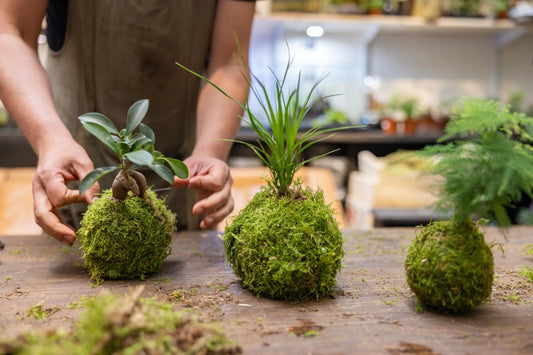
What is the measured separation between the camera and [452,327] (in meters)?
0.70

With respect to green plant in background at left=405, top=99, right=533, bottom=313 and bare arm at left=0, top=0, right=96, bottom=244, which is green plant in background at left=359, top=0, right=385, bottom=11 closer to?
bare arm at left=0, top=0, right=96, bottom=244

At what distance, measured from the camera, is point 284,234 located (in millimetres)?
795

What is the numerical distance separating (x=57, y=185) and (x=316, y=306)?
56 centimetres

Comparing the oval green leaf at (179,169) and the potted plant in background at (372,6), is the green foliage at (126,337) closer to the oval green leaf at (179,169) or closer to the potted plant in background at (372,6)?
the oval green leaf at (179,169)

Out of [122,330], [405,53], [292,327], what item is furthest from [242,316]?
[405,53]

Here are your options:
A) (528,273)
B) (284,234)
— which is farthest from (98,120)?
(528,273)

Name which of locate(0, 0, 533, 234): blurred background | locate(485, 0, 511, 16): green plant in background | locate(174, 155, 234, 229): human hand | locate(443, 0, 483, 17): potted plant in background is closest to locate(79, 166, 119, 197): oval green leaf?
locate(174, 155, 234, 229): human hand

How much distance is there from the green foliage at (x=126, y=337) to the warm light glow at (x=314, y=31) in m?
4.03

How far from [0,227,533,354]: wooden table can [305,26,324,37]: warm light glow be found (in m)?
3.52

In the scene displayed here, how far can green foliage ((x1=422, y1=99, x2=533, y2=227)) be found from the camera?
0.69m

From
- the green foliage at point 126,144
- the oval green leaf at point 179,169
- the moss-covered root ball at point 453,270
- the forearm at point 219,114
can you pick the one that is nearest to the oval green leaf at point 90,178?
the green foliage at point 126,144

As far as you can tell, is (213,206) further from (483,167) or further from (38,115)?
(483,167)

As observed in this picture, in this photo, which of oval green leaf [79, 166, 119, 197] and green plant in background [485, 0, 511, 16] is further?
green plant in background [485, 0, 511, 16]

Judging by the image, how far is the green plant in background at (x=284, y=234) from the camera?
785mm
